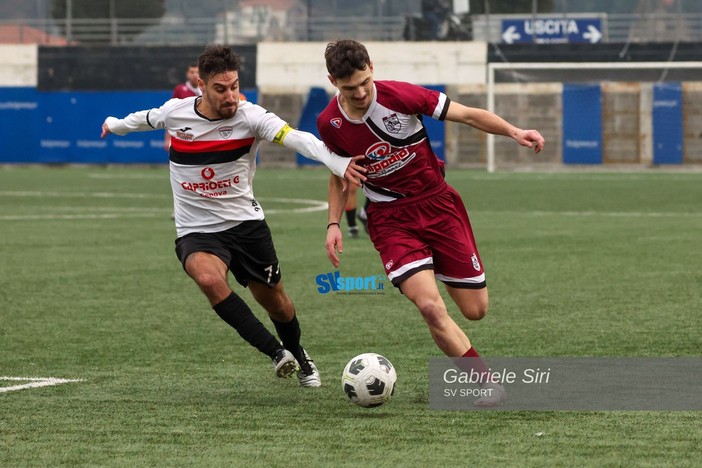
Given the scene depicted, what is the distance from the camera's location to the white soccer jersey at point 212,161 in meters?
7.16

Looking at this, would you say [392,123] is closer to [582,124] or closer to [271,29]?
[582,124]

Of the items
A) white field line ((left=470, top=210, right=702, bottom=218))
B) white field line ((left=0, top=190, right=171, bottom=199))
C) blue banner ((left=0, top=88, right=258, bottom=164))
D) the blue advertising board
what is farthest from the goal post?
white field line ((left=470, top=210, right=702, bottom=218))

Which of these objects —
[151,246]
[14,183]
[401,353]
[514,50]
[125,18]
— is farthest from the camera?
[125,18]

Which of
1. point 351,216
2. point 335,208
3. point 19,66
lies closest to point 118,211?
point 351,216

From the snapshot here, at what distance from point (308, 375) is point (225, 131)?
1.38 meters

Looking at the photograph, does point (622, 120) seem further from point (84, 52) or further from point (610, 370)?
point (610, 370)

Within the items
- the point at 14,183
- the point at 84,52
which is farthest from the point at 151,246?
the point at 84,52

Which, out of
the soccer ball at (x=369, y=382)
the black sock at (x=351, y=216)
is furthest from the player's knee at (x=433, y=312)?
the black sock at (x=351, y=216)

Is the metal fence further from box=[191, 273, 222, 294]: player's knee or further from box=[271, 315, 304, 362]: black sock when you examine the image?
box=[191, 273, 222, 294]: player's knee

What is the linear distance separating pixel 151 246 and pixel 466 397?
9776 millimetres

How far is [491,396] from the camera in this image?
6.23 meters

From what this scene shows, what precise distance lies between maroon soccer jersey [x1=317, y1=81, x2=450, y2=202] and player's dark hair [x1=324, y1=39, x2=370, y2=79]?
11.2 inches

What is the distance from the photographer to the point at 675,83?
36562 millimetres

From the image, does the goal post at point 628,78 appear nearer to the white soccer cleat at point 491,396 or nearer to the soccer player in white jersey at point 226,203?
the soccer player in white jersey at point 226,203
